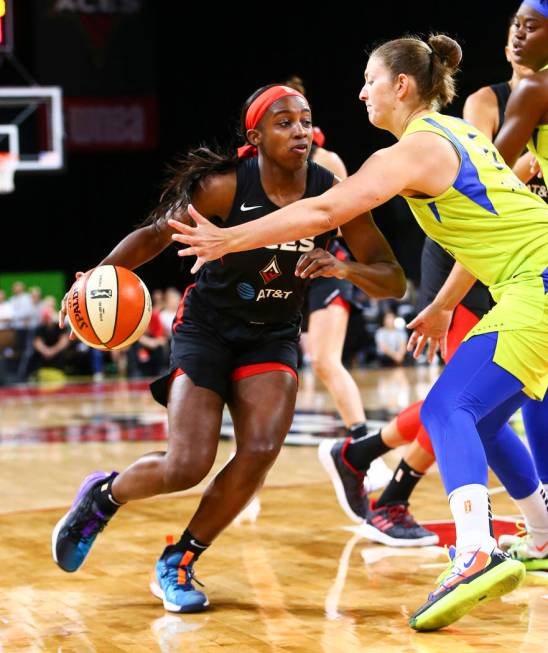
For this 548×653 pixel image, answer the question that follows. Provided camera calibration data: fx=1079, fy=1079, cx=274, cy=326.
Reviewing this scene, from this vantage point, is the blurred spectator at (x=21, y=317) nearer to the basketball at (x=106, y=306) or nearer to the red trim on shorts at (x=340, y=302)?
the red trim on shorts at (x=340, y=302)

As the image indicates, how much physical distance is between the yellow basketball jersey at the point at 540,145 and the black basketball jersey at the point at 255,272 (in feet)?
2.65

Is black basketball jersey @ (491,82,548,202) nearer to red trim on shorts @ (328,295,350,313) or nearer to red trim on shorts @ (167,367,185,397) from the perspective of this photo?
red trim on shorts @ (328,295,350,313)

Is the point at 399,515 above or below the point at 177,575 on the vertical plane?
below

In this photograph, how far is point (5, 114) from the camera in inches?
579

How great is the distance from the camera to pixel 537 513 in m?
4.13

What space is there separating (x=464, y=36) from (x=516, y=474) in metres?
13.5

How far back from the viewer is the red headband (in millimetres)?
3969

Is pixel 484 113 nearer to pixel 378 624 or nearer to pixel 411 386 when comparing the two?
pixel 378 624

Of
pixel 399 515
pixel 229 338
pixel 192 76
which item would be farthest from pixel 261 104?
pixel 192 76

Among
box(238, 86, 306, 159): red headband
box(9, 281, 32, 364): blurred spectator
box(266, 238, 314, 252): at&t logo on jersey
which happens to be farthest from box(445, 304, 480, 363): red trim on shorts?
box(9, 281, 32, 364): blurred spectator

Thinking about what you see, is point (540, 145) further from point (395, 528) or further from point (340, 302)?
point (340, 302)

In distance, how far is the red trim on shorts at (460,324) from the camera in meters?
4.65

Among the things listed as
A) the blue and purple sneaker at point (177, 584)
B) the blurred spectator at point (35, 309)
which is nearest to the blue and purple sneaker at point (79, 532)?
the blue and purple sneaker at point (177, 584)

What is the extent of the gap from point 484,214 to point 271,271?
2.87ft
